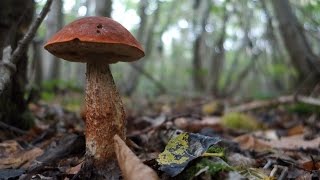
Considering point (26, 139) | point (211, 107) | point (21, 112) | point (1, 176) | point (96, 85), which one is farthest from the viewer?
point (211, 107)

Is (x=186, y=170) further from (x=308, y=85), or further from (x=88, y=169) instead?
(x=308, y=85)

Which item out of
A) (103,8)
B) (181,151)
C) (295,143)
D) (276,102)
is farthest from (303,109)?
(181,151)

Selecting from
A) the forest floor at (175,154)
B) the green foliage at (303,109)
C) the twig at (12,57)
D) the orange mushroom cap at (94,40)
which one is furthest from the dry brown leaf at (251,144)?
the green foliage at (303,109)

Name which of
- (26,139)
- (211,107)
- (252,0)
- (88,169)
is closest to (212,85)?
(252,0)

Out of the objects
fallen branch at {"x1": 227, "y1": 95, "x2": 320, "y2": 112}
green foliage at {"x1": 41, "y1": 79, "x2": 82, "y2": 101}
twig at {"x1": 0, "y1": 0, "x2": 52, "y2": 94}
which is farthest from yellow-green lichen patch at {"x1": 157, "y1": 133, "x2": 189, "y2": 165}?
green foliage at {"x1": 41, "y1": 79, "x2": 82, "y2": 101}

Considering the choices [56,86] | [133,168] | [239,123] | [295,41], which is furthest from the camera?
[56,86]

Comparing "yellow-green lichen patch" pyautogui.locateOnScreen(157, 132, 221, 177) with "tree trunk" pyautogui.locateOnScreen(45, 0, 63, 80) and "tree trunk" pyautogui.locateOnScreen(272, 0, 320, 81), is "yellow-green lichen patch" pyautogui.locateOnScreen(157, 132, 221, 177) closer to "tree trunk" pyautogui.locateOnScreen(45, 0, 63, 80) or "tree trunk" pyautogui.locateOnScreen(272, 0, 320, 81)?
"tree trunk" pyautogui.locateOnScreen(272, 0, 320, 81)

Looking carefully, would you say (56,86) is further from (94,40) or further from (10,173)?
(94,40)

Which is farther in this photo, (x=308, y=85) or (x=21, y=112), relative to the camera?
(x=308, y=85)
